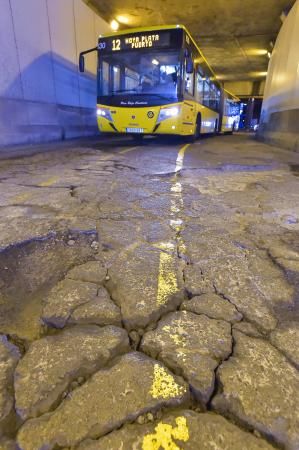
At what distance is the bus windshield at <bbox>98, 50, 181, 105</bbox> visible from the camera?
707 centimetres

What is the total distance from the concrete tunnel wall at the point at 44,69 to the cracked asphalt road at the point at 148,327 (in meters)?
6.74

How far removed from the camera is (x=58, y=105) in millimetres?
9781

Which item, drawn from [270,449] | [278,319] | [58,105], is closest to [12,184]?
[278,319]

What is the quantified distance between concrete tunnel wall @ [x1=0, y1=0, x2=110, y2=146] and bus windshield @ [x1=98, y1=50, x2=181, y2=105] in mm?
2429

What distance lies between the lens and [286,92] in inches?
380

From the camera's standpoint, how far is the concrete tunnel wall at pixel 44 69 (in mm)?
7500

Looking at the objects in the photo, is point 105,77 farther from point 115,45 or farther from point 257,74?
point 257,74

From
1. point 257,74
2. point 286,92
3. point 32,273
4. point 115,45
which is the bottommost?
point 32,273

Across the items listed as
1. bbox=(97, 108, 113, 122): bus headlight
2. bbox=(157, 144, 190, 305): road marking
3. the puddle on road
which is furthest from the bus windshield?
the puddle on road

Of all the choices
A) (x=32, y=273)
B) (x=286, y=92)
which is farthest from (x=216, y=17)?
(x=32, y=273)

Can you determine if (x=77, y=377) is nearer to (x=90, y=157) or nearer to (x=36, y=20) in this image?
(x=90, y=157)

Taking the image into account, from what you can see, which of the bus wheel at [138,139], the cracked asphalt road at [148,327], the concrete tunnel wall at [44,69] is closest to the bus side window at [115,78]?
the bus wheel at [138,139]

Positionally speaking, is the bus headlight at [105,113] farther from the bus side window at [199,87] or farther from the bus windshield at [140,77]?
the bus side window at [199,87]

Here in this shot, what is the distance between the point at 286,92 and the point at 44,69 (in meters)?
8.52
